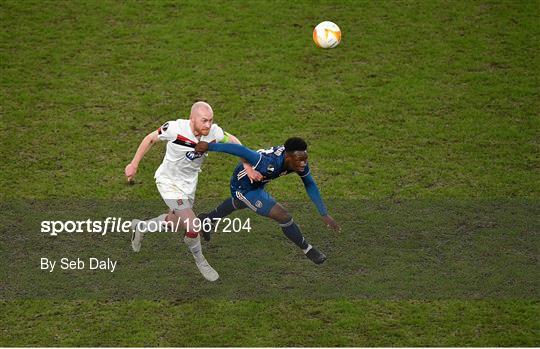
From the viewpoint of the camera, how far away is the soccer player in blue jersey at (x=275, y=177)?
12102 mm

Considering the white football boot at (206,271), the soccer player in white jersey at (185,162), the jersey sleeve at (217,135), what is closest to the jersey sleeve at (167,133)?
the soccer player in white jersey at (185,162)

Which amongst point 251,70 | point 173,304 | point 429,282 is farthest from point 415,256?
point 251,70

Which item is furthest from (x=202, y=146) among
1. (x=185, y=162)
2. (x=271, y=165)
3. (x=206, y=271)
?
(x=206, y=271)

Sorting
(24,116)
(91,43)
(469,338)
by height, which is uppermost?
(91,43)

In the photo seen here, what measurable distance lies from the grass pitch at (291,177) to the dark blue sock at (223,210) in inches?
20.1

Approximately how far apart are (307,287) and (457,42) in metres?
8.04

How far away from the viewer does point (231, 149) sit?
11.9 metres

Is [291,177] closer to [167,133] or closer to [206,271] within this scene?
[206,271]

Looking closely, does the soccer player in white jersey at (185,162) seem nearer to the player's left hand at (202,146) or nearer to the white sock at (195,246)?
the white sock at (195,246)

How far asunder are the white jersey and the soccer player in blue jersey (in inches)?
21.7

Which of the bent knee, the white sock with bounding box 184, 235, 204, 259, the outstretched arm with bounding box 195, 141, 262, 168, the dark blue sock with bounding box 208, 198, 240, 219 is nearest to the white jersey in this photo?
the outstretched arm with bounding box 195, 141, 262, 168

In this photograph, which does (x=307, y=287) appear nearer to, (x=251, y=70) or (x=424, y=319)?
(x=424, y=319)

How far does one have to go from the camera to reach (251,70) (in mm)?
17750

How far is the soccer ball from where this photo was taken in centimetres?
1670
